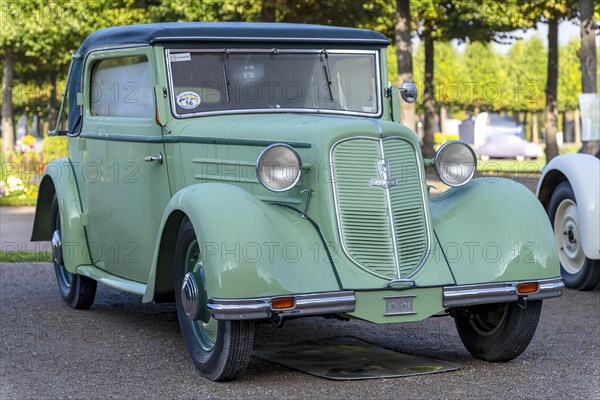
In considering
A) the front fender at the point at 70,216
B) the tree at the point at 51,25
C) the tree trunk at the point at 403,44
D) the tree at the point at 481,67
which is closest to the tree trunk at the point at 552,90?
the tree trunk at the point at 403,44

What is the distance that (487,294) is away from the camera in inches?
223

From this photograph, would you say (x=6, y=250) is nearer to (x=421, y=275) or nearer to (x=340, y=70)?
(x=340, y=70)

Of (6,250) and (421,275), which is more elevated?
(421,275)

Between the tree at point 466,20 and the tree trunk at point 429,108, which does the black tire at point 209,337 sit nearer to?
the tree at point 466,20

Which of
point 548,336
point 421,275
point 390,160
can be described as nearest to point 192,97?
point 390,160

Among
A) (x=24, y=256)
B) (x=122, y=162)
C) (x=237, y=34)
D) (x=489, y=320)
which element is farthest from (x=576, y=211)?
(x=24, y=256)

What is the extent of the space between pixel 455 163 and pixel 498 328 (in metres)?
0.97

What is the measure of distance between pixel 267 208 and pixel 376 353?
1.26m

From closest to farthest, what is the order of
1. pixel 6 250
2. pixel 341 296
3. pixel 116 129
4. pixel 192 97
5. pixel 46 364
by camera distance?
pixel 341 296, pixel 46 364, pixel 192 97, pixel 116 129, pixel 6 250

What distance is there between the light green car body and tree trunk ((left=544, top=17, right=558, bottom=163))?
16969 millimetres

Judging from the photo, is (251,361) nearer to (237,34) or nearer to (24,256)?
(237,34)

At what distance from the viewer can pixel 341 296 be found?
5.40 m

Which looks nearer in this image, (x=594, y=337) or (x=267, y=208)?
(x=267, y=208)

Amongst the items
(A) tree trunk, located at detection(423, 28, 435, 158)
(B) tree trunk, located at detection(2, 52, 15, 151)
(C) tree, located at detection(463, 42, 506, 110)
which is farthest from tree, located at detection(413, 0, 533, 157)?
(C) tree, located at detection(463, 42, 506, 110)
